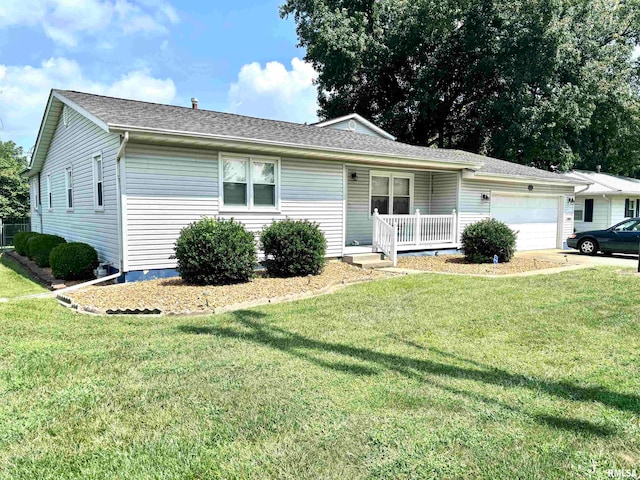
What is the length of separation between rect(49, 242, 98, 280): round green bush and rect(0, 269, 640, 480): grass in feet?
11.3

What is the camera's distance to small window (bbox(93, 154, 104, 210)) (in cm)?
1015

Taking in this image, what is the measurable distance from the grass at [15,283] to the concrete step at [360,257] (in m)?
7.20

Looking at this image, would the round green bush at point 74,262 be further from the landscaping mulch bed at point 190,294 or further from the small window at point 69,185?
the small window at point 69,185

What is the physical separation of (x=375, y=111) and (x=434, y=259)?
1747cm

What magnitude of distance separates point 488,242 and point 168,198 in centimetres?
847

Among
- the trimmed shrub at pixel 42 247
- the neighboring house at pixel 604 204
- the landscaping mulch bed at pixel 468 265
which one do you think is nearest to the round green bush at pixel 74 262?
the trimmed shrub at pixel 42 247

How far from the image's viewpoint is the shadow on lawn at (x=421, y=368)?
3.34 m

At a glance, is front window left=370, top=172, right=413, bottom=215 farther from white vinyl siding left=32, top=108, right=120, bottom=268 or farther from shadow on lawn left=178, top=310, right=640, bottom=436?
shadow on lawn left=178, top=310, right=640, bottom=436

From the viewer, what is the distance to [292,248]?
30.0 ft

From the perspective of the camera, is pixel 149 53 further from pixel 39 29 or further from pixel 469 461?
pixel 469 461

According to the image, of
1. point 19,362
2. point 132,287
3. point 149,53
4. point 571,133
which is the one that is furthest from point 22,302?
point 571,133

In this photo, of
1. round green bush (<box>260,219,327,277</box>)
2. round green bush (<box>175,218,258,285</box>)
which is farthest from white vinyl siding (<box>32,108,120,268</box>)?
round green bush (<box>260,219,327,277</box>)

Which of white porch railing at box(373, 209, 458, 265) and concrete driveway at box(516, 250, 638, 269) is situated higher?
white porch railing at box(373, 209, 458, 265)

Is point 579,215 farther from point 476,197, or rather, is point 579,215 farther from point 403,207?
point 403,207
